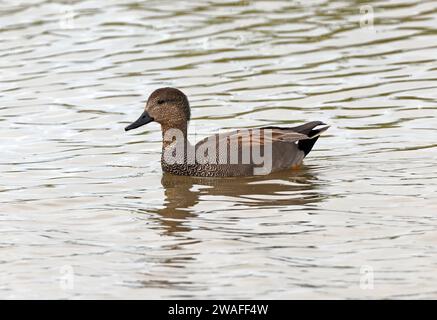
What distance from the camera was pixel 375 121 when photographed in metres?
12.8

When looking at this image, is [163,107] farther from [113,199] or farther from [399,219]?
[399,219]

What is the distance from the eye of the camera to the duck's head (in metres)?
11.6

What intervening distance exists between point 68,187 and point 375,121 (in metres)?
3.72

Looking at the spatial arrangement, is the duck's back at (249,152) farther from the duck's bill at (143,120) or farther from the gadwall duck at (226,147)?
the duck's bill at (143,120)

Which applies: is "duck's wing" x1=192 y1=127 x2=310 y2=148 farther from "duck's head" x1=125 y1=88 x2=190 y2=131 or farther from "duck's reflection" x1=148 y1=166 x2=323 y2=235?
"duck's head" x1=125 y1=88 x2=190 y2=131

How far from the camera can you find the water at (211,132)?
26.5 ft

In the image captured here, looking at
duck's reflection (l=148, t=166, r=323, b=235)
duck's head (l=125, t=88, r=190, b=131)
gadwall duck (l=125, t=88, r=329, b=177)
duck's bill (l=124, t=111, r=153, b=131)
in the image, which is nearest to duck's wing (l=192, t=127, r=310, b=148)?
gadwall duck (l=125, t=88, r=329, b=177)

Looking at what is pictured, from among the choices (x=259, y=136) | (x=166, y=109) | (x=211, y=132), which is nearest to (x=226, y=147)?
(x=259, y=136)

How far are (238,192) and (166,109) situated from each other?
4.76 feet

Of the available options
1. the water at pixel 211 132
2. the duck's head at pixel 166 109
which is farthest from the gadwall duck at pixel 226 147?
the water at pixel 211 132

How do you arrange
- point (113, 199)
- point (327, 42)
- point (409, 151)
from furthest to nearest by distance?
point (327, 42)
point (409, 151)
point (113, 199)

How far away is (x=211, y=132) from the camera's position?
12828 millimetres

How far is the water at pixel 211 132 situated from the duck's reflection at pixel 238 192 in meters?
0.03

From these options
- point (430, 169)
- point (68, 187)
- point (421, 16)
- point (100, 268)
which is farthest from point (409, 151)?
point (421, 16)
